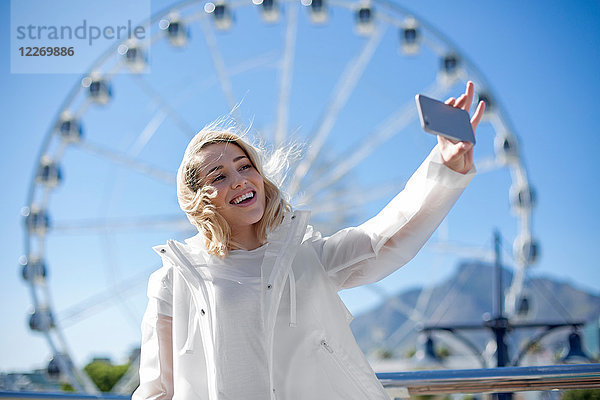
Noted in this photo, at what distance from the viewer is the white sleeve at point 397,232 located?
161 centimetres

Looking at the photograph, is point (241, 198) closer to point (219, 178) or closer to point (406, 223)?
point (219, 178)

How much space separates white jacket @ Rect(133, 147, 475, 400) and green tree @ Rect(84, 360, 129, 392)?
112 feet

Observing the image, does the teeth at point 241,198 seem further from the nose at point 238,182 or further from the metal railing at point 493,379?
the metal railing at point 493,379

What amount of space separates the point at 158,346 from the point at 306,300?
407 millimetres

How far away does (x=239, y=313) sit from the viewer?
1.74m

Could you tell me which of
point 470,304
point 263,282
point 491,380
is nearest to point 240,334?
point 263,282

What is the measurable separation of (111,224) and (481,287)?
142387 millimetres

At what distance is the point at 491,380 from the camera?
2.04 meters

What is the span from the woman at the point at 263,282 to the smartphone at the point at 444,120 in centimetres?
4

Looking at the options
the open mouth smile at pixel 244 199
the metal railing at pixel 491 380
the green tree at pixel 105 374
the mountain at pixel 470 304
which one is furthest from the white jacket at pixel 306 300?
the mountain at pixel 470 304

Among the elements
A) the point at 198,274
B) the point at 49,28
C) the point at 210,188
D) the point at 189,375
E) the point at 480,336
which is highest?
the point at 49,28

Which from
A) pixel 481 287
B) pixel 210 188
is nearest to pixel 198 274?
pixel 210 188

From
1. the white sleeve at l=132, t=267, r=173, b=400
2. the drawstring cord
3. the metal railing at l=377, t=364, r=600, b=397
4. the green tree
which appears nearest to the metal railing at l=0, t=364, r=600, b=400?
the metal railing at l=377, t=364, r=600, b=397

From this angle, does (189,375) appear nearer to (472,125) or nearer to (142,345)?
(142,345)
